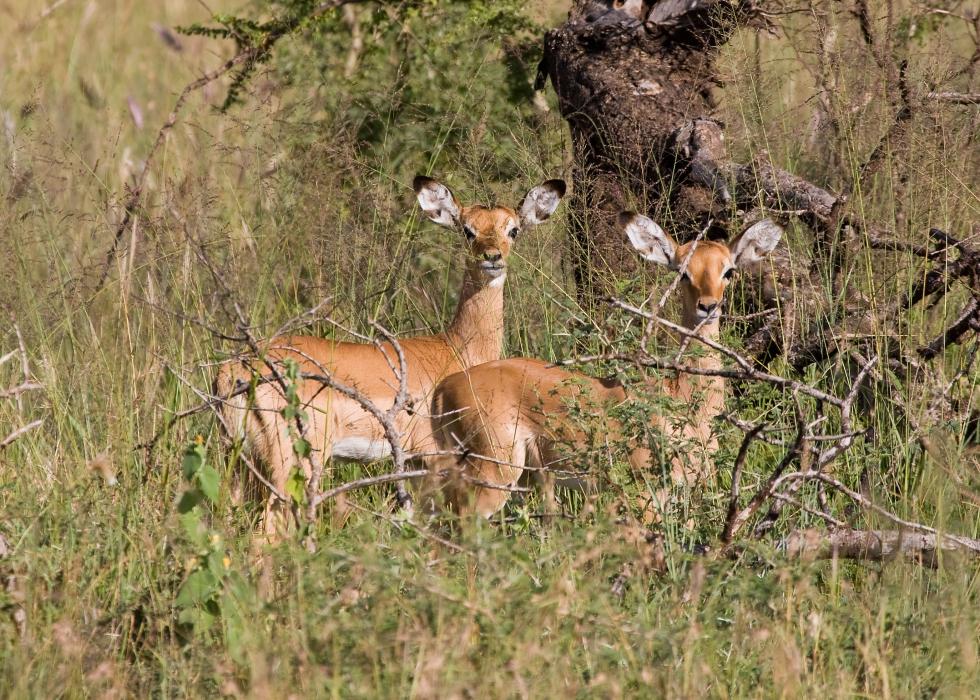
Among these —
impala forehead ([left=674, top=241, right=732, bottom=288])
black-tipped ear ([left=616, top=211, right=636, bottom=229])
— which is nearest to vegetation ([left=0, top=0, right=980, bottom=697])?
impala forehead ([left=674, top=241, right=732, bottom=288])

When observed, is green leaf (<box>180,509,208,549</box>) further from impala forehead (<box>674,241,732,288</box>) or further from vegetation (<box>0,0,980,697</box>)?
impala forehead (<box>674,241,732,288</box>)

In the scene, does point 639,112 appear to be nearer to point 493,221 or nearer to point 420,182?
point 493,221

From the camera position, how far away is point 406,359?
459 centimetres

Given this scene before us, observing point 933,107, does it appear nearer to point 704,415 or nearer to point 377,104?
point 704,415

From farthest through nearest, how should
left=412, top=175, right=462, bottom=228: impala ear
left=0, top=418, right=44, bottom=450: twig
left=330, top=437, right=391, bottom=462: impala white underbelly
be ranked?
left=412, top=175, right=462, bottom=228: impala ear < left=330, top=437, right=391, bottom=462: impala white underbelly < left=0, top=418, right=44, bottom=450: twig

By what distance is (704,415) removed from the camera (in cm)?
437

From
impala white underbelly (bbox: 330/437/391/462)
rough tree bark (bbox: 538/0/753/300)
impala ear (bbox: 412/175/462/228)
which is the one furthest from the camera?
impala ear (bbox: 412/175/462/228)

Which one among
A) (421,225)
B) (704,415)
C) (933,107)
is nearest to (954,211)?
(933,107)

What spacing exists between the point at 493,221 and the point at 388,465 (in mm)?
1157

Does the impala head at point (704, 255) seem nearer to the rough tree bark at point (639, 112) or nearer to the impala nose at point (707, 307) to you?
the impala nose at point (707, 307)

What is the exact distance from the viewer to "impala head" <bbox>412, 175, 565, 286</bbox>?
5441mm

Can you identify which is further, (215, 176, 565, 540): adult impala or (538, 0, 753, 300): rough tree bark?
(538, 0, 753, 300): rough tree bark

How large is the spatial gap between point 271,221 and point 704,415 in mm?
1895

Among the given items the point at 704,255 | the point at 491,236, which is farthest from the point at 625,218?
the point at 491,236
